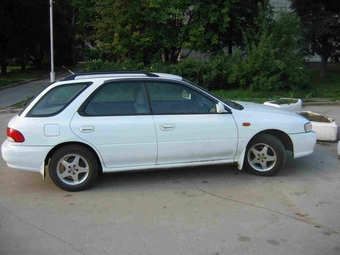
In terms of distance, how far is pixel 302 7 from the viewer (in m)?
19.7

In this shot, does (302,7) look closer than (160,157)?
No

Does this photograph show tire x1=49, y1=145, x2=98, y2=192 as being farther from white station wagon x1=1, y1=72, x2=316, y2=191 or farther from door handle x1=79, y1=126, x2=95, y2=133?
door handle x1=79, y1=126, x2=95, y2=133

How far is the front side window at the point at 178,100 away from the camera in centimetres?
579

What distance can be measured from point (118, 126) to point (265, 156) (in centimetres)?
228

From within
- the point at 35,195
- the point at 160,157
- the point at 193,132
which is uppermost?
the point at 193,132

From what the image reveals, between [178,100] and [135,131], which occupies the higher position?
[178,100]

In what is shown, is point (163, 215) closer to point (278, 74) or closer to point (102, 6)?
point (278, 74)

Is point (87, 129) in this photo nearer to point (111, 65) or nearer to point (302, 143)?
point (302, 143)

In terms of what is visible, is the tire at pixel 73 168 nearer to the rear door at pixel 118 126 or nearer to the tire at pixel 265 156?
the rear door at pixel 118 126

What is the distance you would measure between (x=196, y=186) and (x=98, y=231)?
188cm

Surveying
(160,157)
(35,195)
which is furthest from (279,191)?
(35,195)

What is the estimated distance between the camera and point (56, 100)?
224 inches

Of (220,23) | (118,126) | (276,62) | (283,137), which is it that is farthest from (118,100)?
(220,23)

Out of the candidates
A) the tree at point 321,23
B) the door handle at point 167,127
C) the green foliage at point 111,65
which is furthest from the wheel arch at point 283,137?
the tree at point 321,23
